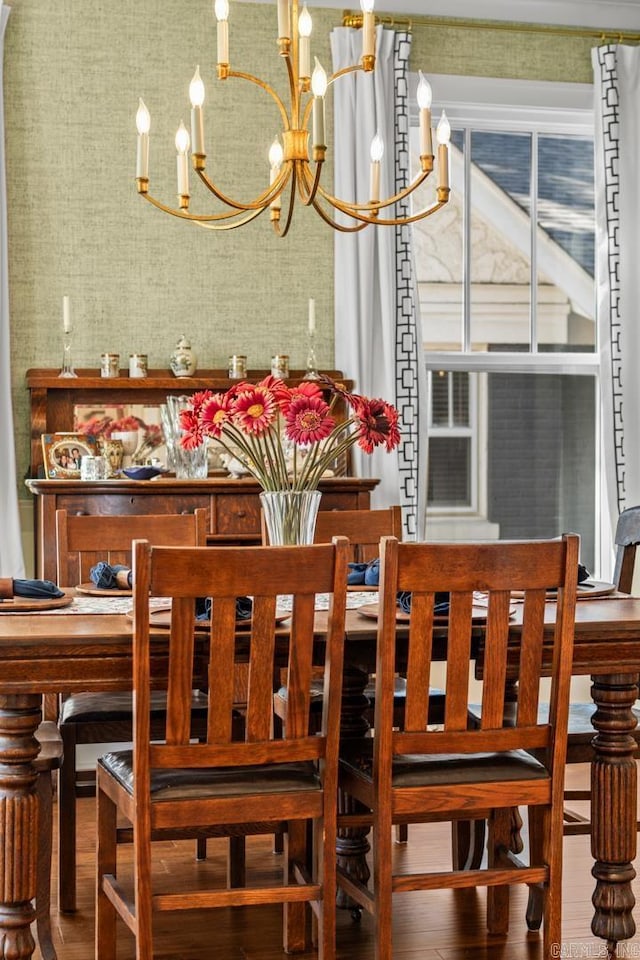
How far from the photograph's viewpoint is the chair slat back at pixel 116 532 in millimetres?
3107

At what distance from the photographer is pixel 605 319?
497 cm

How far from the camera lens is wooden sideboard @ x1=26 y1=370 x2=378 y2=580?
4004 mm

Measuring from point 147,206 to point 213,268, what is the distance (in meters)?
0.35

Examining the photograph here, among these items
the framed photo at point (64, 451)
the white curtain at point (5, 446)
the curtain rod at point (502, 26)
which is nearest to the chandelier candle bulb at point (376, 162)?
the framed photo at point (64, 451)

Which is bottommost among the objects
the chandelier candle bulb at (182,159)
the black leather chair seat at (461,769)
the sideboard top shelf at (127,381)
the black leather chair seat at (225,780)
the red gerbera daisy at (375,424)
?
the black leather chair seat at (461,769)

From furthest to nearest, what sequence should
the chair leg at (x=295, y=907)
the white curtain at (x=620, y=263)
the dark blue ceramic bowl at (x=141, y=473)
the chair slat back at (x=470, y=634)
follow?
the white curtain at (x=620, y=263), the dark blue ceramic bowl at (x=141, y=473), the chair leg at (x=295, y=907), the chair slat back at (x=470, y=634)

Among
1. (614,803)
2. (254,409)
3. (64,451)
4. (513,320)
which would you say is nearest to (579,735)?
(614,803)

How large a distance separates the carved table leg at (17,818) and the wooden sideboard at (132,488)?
147 cm

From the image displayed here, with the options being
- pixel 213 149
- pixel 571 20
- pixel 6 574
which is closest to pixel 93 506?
pixel 6 574

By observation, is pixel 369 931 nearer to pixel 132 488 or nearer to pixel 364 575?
pixel 364 575

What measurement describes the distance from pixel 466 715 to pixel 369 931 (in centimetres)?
83

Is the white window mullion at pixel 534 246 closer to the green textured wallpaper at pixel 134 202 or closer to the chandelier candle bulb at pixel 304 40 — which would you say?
the green textured wallpaper at pixel 134 202

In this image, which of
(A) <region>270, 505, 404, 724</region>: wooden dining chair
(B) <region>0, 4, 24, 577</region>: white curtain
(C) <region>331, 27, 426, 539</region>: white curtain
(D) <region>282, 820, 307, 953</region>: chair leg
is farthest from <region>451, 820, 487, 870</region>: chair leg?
(B) <region>0, 4, 24, 577</region>: white curtain

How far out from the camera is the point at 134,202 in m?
4.55
